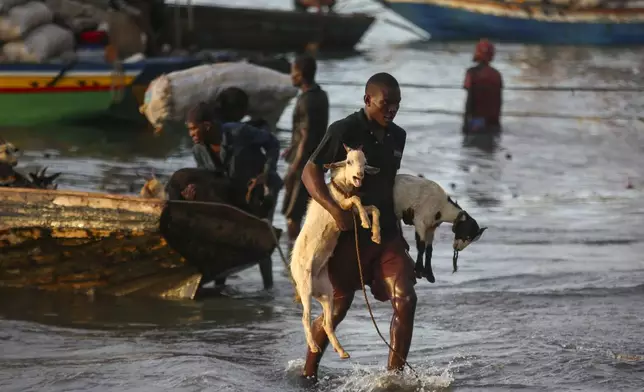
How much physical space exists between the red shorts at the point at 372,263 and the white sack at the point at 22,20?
13546 mm

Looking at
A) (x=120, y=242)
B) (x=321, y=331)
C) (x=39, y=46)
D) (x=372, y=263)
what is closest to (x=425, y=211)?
(x=372, y=263)

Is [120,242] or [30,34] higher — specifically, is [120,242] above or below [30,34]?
above

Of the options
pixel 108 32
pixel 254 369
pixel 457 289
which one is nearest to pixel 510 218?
pixel 457 289

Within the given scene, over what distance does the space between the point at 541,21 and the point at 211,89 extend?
2783cm

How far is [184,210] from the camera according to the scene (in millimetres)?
9586

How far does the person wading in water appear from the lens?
18922 mm

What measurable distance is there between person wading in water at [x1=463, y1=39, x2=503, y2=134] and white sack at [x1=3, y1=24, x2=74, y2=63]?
5.79 m

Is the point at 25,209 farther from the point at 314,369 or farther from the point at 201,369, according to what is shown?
the point at 314,369

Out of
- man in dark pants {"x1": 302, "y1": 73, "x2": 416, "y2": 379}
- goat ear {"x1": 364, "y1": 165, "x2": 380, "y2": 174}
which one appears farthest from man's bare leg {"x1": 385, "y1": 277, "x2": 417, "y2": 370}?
goat ear {"x1": 364, "y1": 165, "x2": 380, "y2": 174}

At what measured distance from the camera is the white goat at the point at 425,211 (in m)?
→ 7.28

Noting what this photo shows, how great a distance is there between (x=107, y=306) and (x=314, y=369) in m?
2.88

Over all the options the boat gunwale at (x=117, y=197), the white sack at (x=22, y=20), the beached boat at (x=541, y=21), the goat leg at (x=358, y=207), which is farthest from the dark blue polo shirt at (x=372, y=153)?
the beached boat at (x=541, y=21)

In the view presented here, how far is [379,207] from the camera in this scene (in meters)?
7.14

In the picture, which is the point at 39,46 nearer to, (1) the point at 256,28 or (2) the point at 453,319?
(2) the point at 453,319
